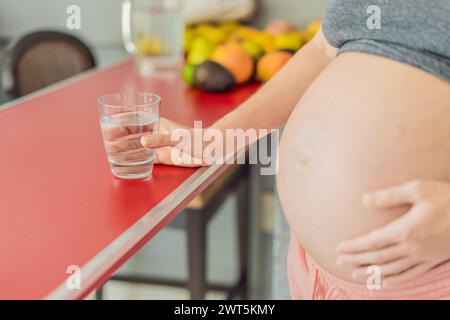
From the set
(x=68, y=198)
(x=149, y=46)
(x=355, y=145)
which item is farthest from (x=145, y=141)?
(x=149, y=46)

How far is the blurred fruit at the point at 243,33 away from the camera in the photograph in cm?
169

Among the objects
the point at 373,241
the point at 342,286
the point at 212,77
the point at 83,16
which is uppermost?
the point at 83,16

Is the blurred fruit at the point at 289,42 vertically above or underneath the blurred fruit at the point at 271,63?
above

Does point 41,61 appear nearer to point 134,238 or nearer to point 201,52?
point 201,52

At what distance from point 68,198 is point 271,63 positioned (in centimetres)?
70

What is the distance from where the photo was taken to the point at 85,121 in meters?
1.16

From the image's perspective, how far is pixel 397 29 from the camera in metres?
0.84

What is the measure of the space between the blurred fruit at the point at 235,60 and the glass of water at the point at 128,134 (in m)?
0.54

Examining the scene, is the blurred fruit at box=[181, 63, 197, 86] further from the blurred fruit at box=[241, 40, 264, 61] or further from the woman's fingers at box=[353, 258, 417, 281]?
the woman's fingers at box=[353, 258, 417, 281]

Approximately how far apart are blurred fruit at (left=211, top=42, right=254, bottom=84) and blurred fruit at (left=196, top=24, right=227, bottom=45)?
220mm

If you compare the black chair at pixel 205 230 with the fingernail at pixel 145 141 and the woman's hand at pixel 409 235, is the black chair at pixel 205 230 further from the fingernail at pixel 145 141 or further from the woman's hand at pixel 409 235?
the woman's hand at pixel 409 235

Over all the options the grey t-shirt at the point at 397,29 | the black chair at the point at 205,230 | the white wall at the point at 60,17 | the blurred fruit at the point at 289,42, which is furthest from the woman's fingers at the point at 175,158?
the white wall at the point at 60,17

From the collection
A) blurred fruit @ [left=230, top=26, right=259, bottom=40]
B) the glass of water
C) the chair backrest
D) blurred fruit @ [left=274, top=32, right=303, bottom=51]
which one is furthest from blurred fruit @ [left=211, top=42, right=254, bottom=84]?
the glass of water

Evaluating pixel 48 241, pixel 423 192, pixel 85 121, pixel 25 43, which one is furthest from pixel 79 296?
pixel 25 43
